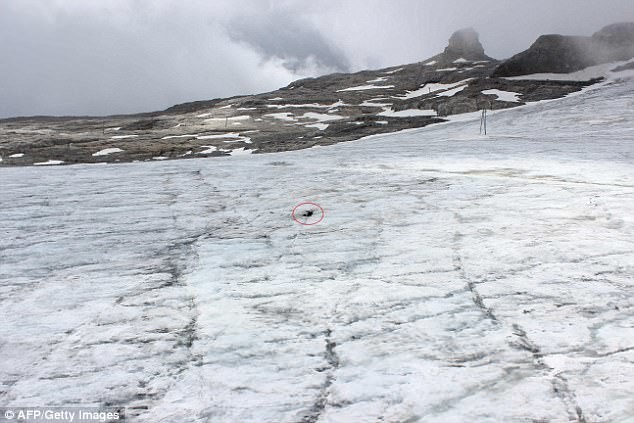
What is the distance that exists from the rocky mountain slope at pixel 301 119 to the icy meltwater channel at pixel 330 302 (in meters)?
17.3

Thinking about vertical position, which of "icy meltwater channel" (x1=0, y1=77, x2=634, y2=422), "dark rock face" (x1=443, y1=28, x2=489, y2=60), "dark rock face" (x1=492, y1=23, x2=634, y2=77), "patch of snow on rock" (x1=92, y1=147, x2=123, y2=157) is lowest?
"icy meltwater channel" (x1=0, y1=77, x2=634, y2=422)

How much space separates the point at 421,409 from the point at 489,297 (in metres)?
1.82

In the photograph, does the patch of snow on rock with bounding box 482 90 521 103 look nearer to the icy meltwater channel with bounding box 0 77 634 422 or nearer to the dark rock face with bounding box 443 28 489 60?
the icy meltwater channel with bounding box 0 77 634 422

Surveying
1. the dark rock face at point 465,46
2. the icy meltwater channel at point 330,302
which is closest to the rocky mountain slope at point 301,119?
the dark rock face at point 465,46

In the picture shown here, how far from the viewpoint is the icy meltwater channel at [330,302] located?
3.42 metres

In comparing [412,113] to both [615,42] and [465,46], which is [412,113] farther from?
[465,46]

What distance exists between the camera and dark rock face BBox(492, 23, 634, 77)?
43031mm

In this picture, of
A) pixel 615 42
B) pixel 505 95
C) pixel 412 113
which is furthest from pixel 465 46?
pixel 412 113

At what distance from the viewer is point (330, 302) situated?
4.73 meters

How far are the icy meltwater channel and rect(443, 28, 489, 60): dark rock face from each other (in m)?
68.4

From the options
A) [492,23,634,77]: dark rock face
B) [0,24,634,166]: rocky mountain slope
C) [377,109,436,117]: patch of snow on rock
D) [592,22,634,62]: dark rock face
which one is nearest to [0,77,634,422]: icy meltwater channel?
[0,24,634,166]: rocky mountain slope

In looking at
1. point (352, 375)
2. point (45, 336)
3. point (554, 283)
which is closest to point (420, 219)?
point (554, 283)

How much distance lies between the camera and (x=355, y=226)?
6973 millimetres

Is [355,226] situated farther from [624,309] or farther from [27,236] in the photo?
[27,236]
